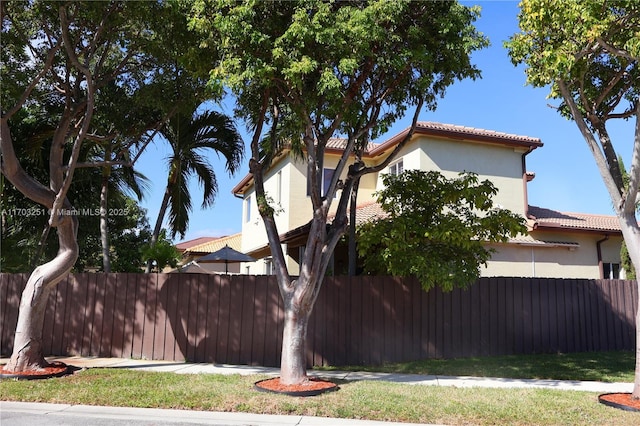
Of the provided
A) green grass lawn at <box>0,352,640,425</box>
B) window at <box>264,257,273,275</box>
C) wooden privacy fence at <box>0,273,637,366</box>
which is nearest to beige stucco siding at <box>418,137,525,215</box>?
wooden privacy fence at <box>0,273,637,366</box>

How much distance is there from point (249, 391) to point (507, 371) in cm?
559

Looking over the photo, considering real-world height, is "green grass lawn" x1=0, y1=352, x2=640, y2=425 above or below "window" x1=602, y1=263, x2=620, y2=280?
below

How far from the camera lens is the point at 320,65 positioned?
943cm

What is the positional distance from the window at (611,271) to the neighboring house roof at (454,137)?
A: 5067 millimetres

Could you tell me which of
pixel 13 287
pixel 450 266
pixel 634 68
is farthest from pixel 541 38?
pixel 13 287

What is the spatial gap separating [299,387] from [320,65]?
556 centimetres

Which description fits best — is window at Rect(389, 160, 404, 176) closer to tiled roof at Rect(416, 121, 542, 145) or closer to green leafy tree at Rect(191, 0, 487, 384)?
tiled roof at Rect(416, 121, 542, 145)

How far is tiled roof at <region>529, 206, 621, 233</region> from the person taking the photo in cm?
1820

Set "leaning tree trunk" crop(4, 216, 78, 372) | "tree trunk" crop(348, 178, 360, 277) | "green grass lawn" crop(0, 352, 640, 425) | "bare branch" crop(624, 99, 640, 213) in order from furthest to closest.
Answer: "tree trunk" crop(348, 178, 360, 277) < "leaning tree trunk" crop(4, 216, 78, 372) < "bare branch" crop(624, 99, 640, 213) < "green grass lawn" crop(0, 352, 640, 425)

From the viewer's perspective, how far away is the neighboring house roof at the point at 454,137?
17.7m

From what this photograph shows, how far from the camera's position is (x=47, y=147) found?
15.7m

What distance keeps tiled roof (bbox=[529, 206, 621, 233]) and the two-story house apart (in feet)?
0.13

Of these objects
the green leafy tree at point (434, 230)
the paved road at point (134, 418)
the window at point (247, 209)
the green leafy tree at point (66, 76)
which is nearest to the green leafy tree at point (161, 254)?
the green leafy tree at point (66, 76)

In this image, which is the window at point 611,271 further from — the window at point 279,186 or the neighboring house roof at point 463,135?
the window at point 279,186
